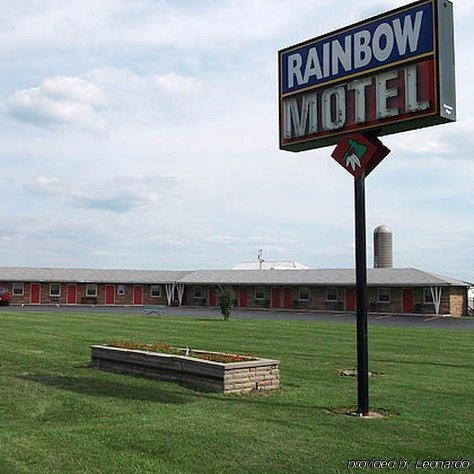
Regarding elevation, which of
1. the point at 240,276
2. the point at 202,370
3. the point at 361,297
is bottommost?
the point at 202,370

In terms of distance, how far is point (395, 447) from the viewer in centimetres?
789

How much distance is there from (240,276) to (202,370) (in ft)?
151

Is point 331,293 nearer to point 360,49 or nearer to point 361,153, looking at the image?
point 361,153

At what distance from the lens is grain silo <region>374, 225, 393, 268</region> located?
60656 millimetres

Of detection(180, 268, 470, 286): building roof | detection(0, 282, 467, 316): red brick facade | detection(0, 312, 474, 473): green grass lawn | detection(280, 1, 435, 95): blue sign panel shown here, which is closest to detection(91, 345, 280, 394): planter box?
detection(0, 312, 474, 473): green grass lawn

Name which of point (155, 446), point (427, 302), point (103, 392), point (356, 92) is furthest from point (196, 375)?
point (427, 302)

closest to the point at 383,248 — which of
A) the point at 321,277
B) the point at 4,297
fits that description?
the point at 321,277

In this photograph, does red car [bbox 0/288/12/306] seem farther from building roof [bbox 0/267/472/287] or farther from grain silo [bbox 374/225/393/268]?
grain silo [bbox 374/225/393/268]

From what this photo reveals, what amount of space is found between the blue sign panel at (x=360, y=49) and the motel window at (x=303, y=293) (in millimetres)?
41699

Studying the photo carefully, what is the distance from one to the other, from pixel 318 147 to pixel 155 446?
627cm

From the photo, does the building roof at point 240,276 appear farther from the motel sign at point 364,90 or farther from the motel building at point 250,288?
the motel sign at point 364,90

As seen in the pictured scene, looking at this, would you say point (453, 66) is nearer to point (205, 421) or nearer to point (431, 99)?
point (431, 99)

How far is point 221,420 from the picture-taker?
360 inches

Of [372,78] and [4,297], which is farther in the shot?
[4,297]
